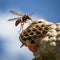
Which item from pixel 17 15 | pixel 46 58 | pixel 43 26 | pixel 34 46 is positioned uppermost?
pixel 17 15

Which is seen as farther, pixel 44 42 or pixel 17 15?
pixel 17 15

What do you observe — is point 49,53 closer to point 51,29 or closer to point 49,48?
point 49,48

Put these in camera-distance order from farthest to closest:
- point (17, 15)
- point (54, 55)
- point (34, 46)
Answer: point (17, 15)
point (34, 46)
point (54, 55)

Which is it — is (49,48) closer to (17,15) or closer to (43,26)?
(43,26)

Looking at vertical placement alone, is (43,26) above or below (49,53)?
above

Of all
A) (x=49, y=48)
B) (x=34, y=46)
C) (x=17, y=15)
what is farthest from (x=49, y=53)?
(x=17, y=15)

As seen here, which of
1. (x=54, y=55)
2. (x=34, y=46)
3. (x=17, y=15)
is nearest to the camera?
(x=54, y=55)

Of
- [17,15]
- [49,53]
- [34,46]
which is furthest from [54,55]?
[17,15]
